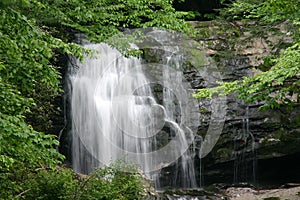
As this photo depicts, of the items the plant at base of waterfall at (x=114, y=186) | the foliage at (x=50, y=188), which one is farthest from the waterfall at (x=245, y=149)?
the foliage at (x=50, y=188)

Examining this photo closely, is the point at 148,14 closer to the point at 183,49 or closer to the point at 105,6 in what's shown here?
the point at 105,6

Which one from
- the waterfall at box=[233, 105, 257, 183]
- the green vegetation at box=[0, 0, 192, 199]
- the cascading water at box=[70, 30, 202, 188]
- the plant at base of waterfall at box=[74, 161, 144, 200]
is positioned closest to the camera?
the green vegetation at box=[0, 0, 192, 199]

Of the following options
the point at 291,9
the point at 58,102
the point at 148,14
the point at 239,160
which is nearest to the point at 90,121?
the point at 58,102

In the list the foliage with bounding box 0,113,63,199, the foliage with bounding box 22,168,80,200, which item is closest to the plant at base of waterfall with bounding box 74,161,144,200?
the foliage with bounding box 22,168,80,200

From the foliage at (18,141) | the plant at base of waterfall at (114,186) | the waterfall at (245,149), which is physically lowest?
the waterfall at (245,149)

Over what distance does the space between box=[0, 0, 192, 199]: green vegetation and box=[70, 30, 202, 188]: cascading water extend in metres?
2.80

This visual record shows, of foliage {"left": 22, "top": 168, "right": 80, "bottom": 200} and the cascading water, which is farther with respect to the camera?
the cascading water

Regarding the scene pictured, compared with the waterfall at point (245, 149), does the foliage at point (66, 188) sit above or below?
above

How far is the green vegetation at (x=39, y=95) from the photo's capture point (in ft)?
13.2

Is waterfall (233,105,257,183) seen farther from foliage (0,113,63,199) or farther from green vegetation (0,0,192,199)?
foliage (0,113,63,199)

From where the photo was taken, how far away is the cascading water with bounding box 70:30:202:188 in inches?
469

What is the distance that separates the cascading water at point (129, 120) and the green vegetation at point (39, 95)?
2797mm

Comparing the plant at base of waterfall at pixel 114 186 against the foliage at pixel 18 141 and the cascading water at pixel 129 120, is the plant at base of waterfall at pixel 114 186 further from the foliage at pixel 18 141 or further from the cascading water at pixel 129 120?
the cascading water at pixel 129 120

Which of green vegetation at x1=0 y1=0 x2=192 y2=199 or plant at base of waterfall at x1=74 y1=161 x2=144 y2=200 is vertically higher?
green vegetation at x1=0 y1=0 x2=192 y2=199
